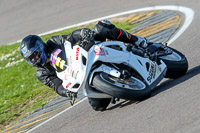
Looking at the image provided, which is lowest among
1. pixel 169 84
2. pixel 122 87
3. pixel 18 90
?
pixel 18 90

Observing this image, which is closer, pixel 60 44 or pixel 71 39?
pixel 60 44

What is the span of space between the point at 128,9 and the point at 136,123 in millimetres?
7469

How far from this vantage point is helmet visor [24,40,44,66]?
21.2 ft

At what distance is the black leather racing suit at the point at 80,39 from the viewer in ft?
22.2

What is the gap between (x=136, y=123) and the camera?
19.0ft

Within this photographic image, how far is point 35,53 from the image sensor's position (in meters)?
6.50

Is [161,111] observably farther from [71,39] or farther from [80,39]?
[71,39]

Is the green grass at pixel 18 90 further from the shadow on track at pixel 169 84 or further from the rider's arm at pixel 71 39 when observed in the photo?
the shadow on track at pixel 169 84

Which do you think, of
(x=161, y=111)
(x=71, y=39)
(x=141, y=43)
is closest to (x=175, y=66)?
(x=141, y=43)

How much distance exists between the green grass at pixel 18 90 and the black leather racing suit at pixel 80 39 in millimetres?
2023

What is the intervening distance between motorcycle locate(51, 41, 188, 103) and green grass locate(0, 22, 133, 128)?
284 cm

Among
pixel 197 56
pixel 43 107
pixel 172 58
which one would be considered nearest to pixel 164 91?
pixel 172 58

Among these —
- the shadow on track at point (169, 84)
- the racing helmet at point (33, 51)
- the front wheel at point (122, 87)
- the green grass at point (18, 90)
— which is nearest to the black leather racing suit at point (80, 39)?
the racing helmet at point (33, 51)

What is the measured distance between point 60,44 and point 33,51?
540 mm
